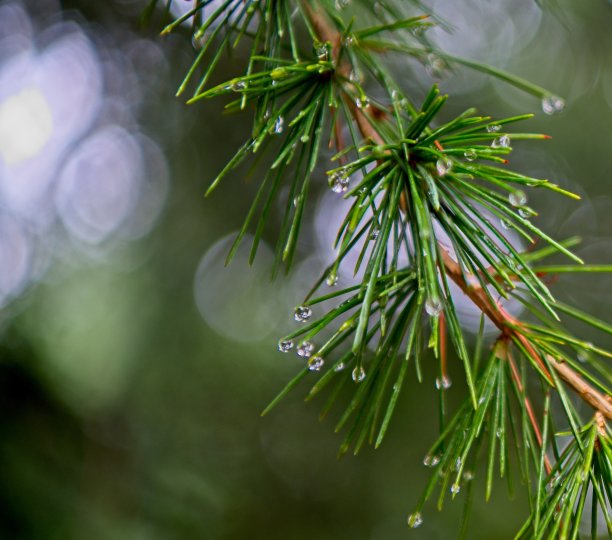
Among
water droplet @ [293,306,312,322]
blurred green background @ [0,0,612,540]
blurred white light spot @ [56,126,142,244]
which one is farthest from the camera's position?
blurred white light spot @ [56,126,142,244]

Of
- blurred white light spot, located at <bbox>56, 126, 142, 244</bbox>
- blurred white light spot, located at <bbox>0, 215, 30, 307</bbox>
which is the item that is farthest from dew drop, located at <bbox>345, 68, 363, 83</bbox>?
blurred white light spot, located at <bbox>56, 126, 142, 244</bbox>

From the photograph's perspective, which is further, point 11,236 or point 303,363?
point 303,363

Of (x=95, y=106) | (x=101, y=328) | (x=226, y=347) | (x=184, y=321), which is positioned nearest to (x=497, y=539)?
(x=226, y=347)

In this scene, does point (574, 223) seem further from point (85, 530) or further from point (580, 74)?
point (85, 530)

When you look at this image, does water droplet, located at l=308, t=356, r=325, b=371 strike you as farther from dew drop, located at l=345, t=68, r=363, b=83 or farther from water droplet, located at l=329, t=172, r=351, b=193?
dew drop, located at l=345, t=68, r=363, b=83

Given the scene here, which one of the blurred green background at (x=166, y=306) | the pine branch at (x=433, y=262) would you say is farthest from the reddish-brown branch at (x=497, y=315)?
the blurred green background at (x=166, y=306)

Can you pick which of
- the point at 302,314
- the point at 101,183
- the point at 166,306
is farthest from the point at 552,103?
the point at 101,183
